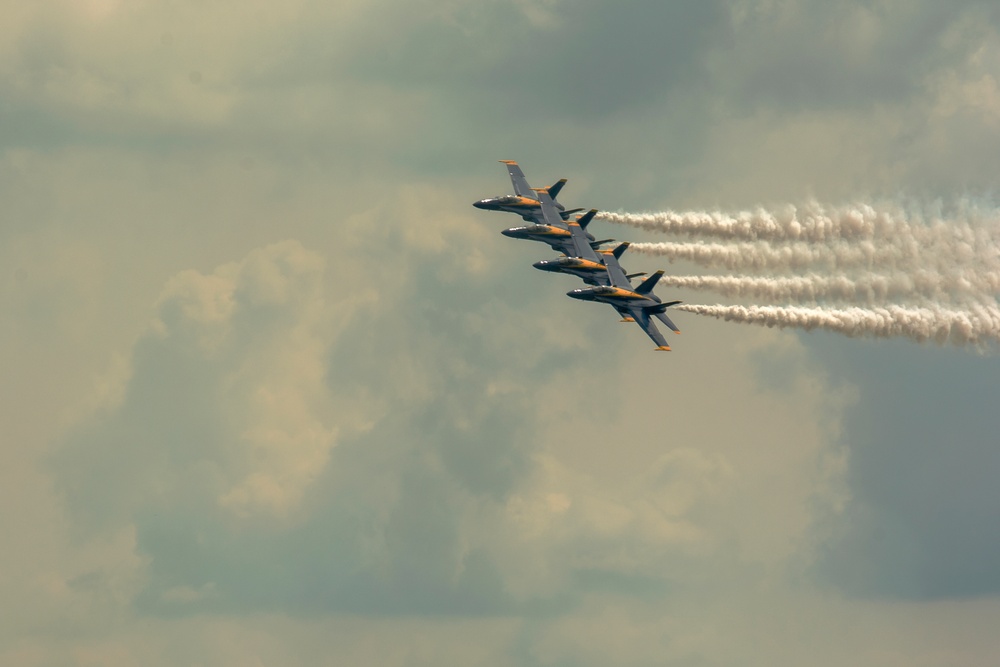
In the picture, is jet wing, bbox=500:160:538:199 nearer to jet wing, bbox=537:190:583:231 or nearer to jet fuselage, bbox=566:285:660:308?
jet wing, bbox=537:190:583:231

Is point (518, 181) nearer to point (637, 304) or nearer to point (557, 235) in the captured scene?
point (557, 235)

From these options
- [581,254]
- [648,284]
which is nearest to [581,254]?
[581,254]

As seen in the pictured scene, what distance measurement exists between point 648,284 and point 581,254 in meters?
12.7

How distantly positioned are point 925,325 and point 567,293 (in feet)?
106

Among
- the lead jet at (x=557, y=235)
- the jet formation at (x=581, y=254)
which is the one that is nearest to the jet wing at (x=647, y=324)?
the jet formation at (x=581, y=254)

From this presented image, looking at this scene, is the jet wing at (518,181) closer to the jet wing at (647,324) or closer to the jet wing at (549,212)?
the jet wing at (549,212)

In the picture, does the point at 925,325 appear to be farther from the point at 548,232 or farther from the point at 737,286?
the point at 548,232

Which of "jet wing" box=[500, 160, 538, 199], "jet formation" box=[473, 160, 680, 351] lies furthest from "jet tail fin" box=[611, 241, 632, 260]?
"jet wing" box=[500, 160, 538, 199]

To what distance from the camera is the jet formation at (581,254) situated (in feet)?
449

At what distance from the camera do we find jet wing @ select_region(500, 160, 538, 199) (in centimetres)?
16312

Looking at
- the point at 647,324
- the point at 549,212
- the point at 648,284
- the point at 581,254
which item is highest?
the point at 549,212

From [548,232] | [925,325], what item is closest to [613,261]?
[548,232]

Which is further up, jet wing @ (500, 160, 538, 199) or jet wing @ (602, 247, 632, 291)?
jet wing @ (500, 160, 538, 199)

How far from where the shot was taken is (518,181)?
166 metres
